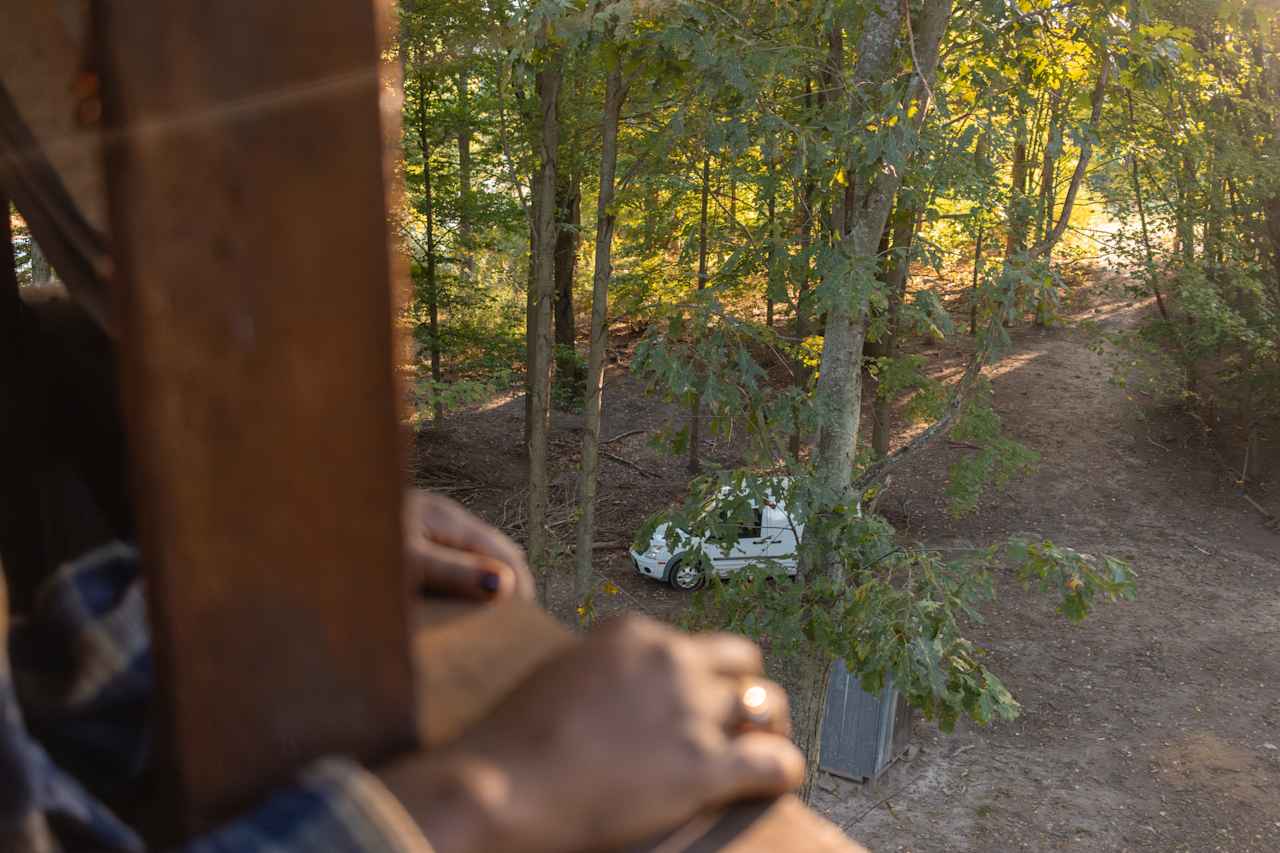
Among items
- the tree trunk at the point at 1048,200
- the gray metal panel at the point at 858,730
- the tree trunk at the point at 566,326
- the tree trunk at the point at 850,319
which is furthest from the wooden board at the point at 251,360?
the tree trunk at the point at 566,326

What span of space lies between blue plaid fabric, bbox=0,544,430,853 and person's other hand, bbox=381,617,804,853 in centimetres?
→ 4

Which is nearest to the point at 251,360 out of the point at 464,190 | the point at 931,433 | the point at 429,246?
the point at 931,433

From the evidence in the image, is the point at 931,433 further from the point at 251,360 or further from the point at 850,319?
the point at 251,360

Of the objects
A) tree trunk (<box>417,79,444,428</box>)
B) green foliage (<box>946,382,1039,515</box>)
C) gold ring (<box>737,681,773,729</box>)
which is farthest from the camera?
tree trunk (<box>417,79,444,428</box>)

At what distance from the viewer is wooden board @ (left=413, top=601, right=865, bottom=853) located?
0.74 metres

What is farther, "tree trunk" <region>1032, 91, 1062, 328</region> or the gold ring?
"tree trunk" <region>1032, 91, 1062, 328</region>

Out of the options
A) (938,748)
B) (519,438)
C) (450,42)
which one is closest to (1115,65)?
(450,42)

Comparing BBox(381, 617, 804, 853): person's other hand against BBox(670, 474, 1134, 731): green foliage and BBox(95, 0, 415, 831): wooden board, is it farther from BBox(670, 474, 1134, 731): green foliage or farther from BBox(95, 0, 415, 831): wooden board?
BBox(670, 474, 1134, 731): green foliage

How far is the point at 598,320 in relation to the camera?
9.12 meters

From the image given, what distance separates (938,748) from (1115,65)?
799cm

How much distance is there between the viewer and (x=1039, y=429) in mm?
17875

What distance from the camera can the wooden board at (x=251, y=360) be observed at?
0.54 meters

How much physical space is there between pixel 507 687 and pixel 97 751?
0.31m

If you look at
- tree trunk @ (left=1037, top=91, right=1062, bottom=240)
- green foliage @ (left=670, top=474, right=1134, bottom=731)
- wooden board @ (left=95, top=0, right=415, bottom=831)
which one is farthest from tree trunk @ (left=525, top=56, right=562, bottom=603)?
wooden board @ (left=95, top=0, right=415, bottom=831)
